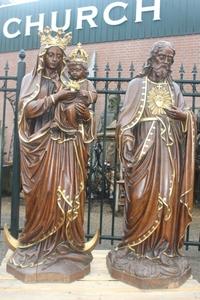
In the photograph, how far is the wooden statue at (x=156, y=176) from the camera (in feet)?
11.6

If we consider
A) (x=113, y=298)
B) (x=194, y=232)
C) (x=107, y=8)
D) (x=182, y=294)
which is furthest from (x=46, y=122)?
(x=107, y=8)

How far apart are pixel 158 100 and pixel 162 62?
29 cm

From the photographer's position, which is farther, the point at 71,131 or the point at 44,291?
the point at 71,131

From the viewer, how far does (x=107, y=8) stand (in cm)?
1308

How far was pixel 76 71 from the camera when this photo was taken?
359cm

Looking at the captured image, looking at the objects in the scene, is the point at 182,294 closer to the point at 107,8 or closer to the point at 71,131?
the point at 71,131

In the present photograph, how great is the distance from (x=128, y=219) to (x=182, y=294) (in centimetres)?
68

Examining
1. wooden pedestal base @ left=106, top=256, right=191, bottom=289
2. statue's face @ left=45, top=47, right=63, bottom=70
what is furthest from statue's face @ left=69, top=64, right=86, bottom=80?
wooden pedestal base @ left=106, top=256, right=191, bottom=289

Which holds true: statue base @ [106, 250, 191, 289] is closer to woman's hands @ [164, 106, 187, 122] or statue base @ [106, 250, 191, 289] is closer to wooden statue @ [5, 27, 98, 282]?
wooden statue @ [5, 27, 98, 282]

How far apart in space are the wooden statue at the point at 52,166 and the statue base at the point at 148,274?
0.30 m

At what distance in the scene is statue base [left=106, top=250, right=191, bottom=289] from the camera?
3.46m

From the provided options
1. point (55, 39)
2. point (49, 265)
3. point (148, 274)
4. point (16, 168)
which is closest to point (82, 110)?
point (55, 39)

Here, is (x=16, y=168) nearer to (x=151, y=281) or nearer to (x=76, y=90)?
(x=76, y=90)

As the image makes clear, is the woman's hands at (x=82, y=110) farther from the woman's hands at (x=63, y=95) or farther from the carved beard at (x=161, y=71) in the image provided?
the carved beard at (x=161, y=71)
